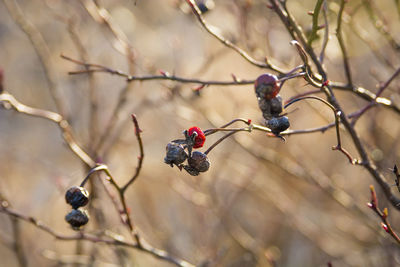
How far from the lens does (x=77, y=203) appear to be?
Answer: 4.46 feet

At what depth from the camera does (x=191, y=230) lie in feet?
14.2

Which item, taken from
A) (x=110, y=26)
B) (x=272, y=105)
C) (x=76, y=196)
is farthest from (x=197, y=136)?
(x=110, y=26)

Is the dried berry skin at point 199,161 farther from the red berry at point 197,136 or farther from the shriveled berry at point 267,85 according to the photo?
the shriveled berry at point 267,85

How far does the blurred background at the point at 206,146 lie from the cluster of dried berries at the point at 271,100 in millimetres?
1202

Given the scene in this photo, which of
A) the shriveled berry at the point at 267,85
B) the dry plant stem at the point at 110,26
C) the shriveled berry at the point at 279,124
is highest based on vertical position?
the dry plant stem at the point at 110,26

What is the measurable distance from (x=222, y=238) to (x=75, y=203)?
9.93 ft

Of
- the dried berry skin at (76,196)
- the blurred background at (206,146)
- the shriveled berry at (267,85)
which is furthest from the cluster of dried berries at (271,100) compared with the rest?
the blurred background at (206,146)

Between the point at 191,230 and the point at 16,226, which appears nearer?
the point at 16,226

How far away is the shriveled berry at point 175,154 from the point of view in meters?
1.21

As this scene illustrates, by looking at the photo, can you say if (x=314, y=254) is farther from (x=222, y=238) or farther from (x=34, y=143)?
(x=34, y=143)

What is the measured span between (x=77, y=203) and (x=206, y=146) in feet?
9.69

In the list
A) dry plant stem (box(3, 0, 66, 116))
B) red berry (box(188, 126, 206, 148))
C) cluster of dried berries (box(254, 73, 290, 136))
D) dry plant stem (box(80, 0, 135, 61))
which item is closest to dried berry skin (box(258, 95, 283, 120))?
cluster of dried berries (box(254, 73, 290, 136))

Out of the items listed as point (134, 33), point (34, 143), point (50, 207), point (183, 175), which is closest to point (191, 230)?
point (183, 175)

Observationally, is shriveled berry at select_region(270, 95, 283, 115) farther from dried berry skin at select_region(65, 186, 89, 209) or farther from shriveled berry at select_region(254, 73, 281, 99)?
dried berry skin at select_region(65, 186, 89, 209)
